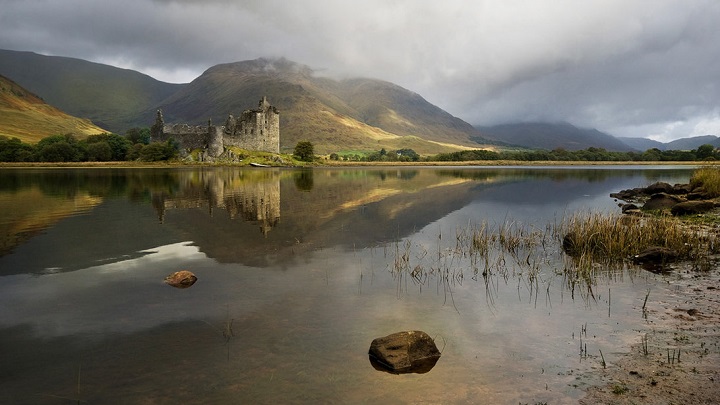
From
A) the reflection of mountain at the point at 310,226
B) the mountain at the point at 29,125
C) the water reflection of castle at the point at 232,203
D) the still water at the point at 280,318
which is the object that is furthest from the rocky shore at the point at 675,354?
the mountain at the point at 29,125

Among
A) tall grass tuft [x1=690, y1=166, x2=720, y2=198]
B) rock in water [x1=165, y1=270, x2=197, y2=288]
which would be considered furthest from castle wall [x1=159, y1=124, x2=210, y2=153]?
rock in water [x1=165, y1=270, x2=197, y2=288]

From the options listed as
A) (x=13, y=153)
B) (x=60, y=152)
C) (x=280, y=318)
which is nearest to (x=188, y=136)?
(x=60, y=152)

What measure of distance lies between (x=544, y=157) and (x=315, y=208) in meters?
156

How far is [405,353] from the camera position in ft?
26.2

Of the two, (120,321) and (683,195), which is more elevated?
(683,195)

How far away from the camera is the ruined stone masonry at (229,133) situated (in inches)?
3910

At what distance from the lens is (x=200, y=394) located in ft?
22.4

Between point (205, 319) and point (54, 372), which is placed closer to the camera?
point (54, 372)

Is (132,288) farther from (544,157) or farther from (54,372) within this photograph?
(544,157)

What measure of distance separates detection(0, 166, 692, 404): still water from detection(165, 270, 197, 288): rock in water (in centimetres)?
36

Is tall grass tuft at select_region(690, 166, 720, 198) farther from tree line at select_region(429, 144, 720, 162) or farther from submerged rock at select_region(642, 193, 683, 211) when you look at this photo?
tree line at select_region(429, 144, 720, 162)

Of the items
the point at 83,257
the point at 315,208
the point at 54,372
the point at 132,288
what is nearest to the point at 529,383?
the point at 54,372

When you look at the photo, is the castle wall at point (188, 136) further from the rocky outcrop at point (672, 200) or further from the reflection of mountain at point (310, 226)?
the rocky outcrop at point (672, 200)

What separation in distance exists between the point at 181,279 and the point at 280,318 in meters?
4.26
